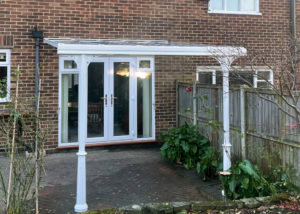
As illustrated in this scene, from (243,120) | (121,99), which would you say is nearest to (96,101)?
(121,99)

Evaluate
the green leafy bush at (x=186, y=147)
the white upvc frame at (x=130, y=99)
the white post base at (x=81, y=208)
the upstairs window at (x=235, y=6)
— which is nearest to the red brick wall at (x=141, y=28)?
the upstairs window at (x=235, y=6)

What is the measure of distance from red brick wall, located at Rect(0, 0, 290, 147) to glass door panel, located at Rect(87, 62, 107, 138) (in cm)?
85

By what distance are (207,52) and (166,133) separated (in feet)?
8.18

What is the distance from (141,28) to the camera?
28.7 feet

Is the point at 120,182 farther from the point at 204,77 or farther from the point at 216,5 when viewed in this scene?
the point at 216,5

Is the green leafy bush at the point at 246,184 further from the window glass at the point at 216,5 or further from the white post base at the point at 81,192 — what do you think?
the window glass at the point at 216,5

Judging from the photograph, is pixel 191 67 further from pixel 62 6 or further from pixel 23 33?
pixel 23 33

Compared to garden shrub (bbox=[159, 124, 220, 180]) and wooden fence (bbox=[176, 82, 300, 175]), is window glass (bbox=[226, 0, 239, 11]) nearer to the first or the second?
wooden fence (bbox=[176, 82, 300, 175])

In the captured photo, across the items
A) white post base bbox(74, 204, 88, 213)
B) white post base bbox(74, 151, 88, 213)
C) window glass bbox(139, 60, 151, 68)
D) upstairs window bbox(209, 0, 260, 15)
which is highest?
upstairs window bbox(209, 0, 260, 15)

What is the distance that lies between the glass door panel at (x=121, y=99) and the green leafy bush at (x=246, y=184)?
447cm

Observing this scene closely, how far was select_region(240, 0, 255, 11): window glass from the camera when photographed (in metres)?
9.63

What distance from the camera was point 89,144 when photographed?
838cm

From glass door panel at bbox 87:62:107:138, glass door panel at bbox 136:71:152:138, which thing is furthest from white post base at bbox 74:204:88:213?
glass door panel at bbox 136:71:152:138

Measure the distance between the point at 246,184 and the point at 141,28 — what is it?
18.2 ft
